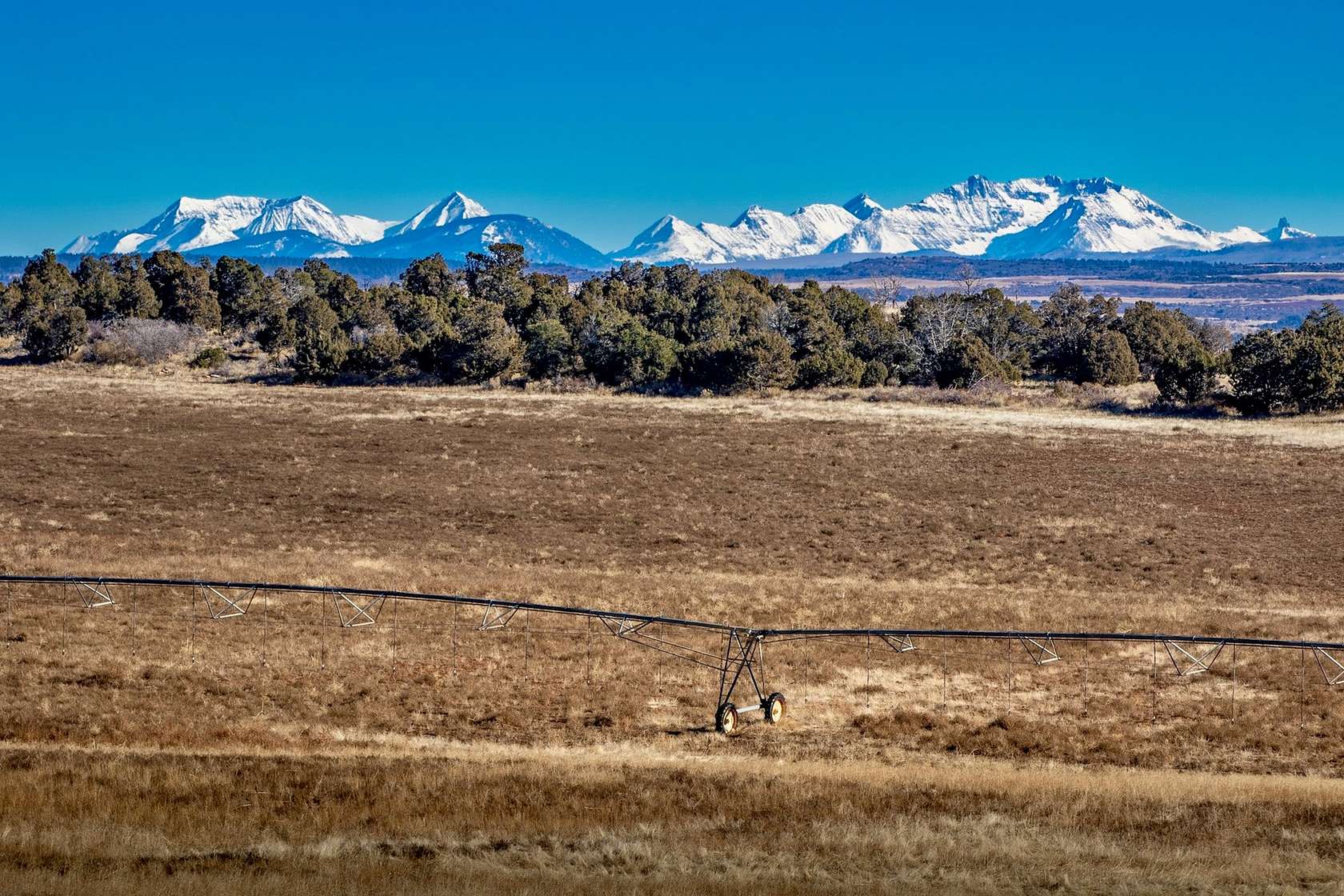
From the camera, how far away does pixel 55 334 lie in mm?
108000

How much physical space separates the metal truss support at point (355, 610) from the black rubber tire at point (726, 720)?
35.9 feet

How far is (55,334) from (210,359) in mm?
14440

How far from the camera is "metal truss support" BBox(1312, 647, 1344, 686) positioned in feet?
94.2

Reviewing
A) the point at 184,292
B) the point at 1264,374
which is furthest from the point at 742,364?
the point at 184,292

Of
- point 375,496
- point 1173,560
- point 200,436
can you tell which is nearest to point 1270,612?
point 1173,560

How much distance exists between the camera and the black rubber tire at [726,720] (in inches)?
1014

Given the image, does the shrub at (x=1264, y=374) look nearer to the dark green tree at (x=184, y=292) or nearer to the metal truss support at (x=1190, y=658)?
the metal truss support at (x=1190, y=658)

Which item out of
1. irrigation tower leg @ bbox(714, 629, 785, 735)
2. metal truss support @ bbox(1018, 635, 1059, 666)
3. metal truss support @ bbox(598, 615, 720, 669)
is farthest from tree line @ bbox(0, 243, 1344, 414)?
irrigation tower leg @ bbox(714, 629, 785, 735)

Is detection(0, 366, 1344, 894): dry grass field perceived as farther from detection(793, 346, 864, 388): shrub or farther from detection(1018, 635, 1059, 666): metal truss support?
detection(793, 346, 864, 388): shrub

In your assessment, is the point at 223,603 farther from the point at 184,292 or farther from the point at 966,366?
the point at 184,292

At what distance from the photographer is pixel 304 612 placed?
34.7 meters

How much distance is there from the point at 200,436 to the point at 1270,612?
52.2 metres

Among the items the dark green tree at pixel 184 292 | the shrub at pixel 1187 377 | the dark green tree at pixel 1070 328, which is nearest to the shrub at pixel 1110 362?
the dark green tree at pixel 1070 328

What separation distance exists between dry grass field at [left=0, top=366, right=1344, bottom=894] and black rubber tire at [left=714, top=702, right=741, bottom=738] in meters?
0.60
